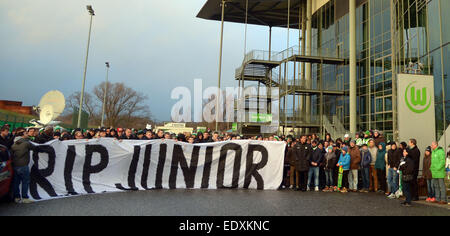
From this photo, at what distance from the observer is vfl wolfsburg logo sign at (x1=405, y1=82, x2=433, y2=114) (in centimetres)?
1141

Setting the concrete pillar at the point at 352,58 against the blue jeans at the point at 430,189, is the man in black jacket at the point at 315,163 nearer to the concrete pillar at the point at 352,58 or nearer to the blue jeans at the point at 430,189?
the blue jeans at the point at 430,189

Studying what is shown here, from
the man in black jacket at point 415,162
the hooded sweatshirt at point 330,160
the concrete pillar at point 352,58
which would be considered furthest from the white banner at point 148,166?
the concrete pillar at point 352,58

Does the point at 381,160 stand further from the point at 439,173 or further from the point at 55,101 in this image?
the point at 55,101

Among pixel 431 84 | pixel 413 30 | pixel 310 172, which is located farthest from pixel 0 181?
pixel 413 30

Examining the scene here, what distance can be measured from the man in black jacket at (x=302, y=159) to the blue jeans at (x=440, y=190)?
157 inches

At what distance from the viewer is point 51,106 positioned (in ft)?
71.7

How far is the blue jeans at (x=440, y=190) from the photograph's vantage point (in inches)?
359

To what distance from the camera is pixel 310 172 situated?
1144 cm

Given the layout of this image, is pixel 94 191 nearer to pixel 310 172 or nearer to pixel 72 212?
pixel 72 212

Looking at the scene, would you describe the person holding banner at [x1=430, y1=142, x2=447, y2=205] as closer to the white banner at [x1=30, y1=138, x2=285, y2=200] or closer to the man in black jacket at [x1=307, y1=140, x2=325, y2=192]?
the man in black jacket at [x1=307, y1=140, x2=325, y2=192]

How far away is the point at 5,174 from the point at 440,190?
40.4ft

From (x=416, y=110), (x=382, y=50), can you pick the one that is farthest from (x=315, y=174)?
(x=382, y=50)

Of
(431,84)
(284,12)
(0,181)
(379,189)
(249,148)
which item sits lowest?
(379,189)

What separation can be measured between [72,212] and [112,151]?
11.1 feet
